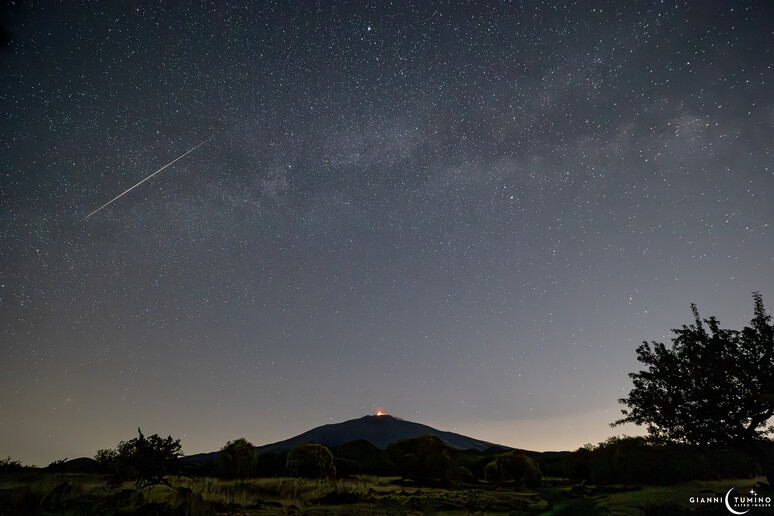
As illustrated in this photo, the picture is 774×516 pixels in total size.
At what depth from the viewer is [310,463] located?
27.4 m

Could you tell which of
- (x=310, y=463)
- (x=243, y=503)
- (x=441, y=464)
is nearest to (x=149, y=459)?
(x=243, y=503)

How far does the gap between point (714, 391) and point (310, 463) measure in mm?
23233

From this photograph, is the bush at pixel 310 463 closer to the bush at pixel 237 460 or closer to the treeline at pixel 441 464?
the treeline at pixel 441 464

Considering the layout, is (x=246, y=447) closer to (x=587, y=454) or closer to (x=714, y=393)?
(x=587, y=454)

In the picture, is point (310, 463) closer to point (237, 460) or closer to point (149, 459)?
point (237, 460)

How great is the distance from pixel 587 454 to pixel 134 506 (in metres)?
32.8

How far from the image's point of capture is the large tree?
50.0 feet

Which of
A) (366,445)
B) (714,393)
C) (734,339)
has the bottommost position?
(366,445)

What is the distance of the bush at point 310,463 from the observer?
27188 millimetres

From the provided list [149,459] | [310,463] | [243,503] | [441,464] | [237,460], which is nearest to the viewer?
[243,503]

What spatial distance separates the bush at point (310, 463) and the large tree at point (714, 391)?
63.3 ft

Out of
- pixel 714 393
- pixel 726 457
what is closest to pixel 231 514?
pixel 714 393

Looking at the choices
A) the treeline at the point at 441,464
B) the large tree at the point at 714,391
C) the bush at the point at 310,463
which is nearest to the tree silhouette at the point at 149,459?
the treeline at the point at 441,464

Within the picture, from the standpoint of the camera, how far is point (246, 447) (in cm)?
2955
